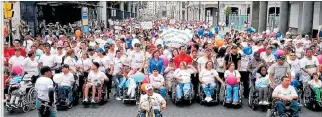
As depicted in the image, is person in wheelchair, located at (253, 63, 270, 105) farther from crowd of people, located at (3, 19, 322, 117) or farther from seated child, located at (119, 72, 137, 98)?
seated child, located at (119, 72, 137, 98)

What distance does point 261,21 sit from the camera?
38094 millimetres

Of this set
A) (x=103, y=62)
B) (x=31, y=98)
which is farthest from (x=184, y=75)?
(x=31, y=98)

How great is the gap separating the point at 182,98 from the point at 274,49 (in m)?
4.17

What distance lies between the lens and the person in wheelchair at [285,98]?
32.9ft

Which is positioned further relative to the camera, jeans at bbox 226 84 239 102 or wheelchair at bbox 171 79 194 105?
wheelchair at bbox 171 79 194 105

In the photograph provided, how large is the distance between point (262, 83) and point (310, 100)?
5.24 ft

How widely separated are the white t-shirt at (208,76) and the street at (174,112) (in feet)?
2.47

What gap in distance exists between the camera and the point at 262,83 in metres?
11.7

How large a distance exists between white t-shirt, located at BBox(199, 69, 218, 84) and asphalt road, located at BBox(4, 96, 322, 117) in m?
0.75

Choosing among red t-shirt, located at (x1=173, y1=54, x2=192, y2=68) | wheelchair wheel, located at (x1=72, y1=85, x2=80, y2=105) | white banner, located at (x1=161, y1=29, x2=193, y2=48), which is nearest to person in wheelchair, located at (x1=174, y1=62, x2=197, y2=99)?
red t-shirt, located at (x1=173, y1=54, x2=192, y2=68)

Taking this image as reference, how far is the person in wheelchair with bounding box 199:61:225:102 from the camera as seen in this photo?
12422mm

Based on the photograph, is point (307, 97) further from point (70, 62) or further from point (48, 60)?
point (48, 60)

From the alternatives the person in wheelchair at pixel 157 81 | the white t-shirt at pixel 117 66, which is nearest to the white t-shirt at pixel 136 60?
the white t-shirt at pixel 117 66

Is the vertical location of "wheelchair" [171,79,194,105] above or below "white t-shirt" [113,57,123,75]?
below
